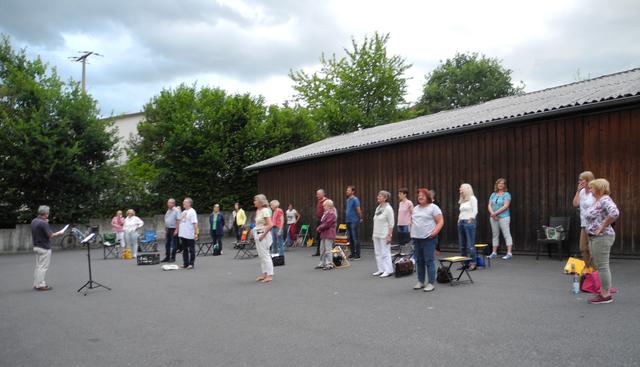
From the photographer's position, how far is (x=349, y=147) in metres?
18.4

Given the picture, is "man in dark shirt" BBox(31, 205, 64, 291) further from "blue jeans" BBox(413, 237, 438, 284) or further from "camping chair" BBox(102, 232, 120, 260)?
"camping chair" BBox(102, 232, 120, 260)

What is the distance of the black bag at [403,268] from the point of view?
10461 mm

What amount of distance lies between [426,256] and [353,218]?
Result: 5.18 m

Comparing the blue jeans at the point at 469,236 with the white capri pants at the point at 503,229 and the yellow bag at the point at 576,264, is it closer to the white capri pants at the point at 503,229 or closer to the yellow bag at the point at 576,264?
the white capri pants at the point at 503,229

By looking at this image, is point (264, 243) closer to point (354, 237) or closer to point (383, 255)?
point (383, 255)

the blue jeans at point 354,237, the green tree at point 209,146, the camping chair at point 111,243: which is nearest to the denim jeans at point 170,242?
the camping chair at point 111,243

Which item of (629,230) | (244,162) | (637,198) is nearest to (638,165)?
(637,198)

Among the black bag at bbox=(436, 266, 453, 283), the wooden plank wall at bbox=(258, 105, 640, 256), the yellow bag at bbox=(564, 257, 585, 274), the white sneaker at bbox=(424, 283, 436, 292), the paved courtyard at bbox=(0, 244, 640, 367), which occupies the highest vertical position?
the wooden plank wall at bbox=(258, 105, 640, 256)

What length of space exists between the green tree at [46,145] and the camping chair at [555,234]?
18203 mm

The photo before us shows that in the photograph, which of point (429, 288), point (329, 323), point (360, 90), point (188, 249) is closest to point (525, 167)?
point (429, 288)

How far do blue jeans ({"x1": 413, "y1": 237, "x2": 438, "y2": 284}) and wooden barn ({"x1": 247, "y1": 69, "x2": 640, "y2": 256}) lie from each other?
511 centimetres

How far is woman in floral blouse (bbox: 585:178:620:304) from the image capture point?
22.4 feet

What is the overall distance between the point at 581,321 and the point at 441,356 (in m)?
2.14

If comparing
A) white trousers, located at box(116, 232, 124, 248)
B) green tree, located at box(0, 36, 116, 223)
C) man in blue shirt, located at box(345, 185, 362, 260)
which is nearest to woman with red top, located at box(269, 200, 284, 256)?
man in blue shirt, located at box(345, 185, 362, 260)
